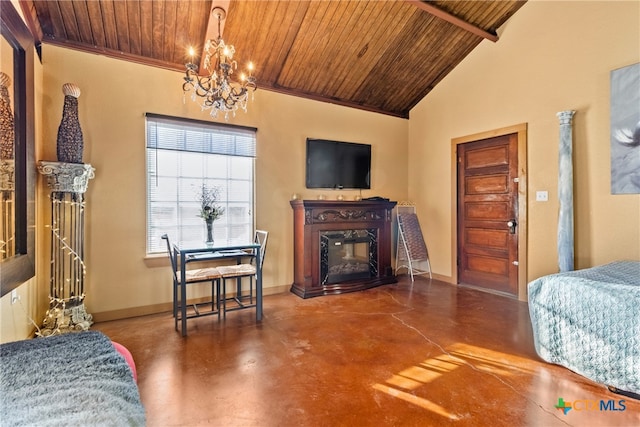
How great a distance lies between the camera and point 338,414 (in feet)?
Answer: 5.74

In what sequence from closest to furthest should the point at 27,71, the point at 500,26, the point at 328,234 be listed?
the point at 27,71
the point at 500,26
the point at 328,234

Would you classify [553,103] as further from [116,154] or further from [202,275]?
[116,154]

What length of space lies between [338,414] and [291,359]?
2.31 ft

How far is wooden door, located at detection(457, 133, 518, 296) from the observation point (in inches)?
158

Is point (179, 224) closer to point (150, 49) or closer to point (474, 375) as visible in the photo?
point (150, 49)

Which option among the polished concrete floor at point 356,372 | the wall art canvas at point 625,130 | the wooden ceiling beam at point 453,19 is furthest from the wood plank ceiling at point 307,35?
the polished concrete floor at point 356,372

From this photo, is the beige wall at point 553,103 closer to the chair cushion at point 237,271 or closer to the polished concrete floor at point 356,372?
the polished concrete floor at point 356,372

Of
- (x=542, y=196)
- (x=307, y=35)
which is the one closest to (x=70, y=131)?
(x=307, y=35)

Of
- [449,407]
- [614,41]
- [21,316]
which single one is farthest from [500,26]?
[21,316]

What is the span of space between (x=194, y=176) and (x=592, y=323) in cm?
394

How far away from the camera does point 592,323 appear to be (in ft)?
6.82

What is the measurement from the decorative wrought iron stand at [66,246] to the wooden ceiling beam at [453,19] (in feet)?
12.5

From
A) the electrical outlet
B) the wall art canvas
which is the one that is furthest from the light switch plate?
the electrical outlet

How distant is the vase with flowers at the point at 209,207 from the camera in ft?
10.8
